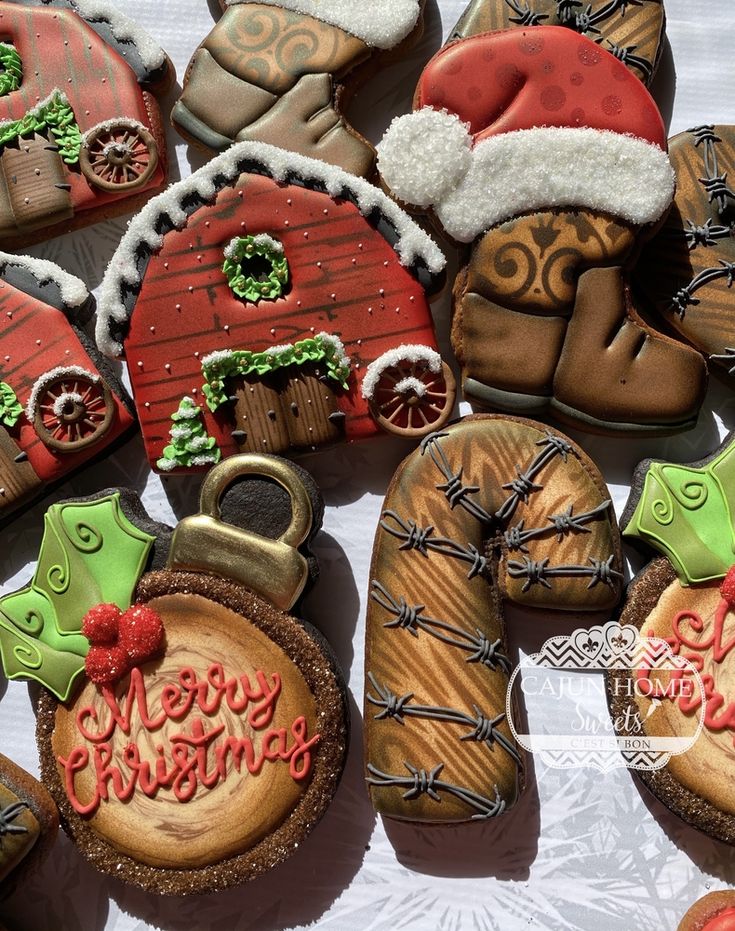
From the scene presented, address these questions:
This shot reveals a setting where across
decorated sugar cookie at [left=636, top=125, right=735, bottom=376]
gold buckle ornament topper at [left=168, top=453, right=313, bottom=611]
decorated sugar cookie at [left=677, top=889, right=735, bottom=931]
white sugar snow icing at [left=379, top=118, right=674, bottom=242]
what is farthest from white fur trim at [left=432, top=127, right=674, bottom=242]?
decorated sugar cookie at [left=677, top=889, right=735, bottom=931]

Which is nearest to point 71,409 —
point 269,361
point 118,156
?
point 269,361

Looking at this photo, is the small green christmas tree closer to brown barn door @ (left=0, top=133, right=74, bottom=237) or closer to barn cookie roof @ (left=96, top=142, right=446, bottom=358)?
barn cookie roof @ (left=96, top=142, right=446, bottom=358)

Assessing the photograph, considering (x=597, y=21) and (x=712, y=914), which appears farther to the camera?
(x=597, y=21)

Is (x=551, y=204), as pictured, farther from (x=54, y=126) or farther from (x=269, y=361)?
(x=54, y=126)

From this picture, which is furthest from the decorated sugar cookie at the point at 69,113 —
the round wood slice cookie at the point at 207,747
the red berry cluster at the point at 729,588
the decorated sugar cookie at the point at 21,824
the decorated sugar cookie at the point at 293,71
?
the red berry cluster at the point at 729,588

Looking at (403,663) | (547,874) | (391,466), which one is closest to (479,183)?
(391,466)

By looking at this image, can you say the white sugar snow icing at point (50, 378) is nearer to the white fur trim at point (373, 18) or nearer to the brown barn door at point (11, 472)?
the brown barn door at point (11, 472)
